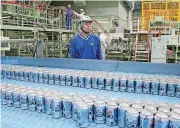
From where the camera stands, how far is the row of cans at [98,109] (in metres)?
1.20

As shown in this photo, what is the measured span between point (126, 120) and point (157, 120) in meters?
0.18

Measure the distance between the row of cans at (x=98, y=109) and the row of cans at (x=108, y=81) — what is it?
0.44 meters

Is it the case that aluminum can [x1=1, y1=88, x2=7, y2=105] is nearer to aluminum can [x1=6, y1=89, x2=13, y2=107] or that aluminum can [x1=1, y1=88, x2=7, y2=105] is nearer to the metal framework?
aluminum can [x1=6, y1=89, x2=13, y2=107]

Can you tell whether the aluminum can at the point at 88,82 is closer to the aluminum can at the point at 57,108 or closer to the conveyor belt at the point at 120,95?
the conveyor belt at the point at 120,95

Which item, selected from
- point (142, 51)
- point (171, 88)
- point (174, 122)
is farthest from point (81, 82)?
point (142, 51)

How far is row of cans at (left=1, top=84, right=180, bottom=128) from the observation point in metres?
1.20

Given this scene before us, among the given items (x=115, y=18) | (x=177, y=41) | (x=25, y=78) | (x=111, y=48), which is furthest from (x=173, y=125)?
(x=115, y=18)

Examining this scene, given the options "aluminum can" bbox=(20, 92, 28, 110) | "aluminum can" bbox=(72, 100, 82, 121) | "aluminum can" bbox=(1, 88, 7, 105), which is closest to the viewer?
"aluminum can" bbox=(72, 100, 82, 121)

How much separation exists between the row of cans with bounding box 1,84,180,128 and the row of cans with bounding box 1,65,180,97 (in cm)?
44

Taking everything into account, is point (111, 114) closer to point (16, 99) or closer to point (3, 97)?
point (16, 99)

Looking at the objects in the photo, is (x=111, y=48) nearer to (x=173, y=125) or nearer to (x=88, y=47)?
(x=88, y=47)

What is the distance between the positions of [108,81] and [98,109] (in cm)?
66

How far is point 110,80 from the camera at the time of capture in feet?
6.46

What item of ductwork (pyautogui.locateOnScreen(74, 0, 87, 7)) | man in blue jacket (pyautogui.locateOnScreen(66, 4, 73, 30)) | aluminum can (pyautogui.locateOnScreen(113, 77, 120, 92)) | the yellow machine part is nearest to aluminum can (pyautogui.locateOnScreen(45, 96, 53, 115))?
aluminum can (pyautogui.locateOnScreen(113, 77, 120, 92))
